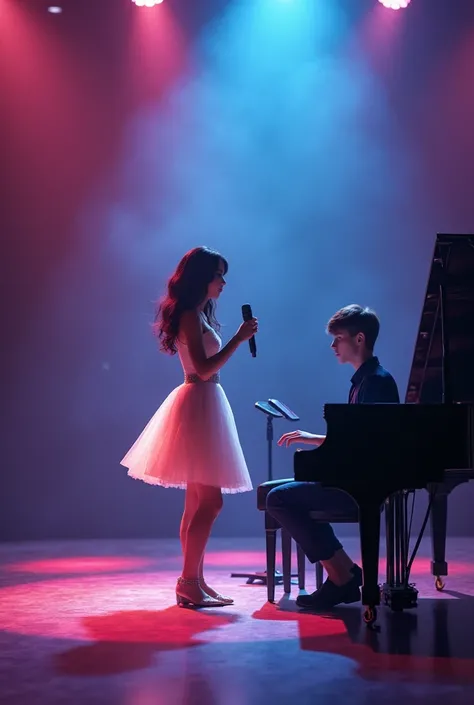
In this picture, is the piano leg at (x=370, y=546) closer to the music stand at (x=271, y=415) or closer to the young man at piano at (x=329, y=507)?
the young man at piano at (x=329, y=507)

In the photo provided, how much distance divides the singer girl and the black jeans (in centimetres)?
21

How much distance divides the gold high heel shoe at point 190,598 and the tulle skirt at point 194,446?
0.42 m

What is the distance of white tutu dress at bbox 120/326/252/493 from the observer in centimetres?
373

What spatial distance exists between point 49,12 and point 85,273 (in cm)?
226

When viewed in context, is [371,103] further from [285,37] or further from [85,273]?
[85,273]

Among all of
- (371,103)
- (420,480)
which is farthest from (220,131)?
(420,480)

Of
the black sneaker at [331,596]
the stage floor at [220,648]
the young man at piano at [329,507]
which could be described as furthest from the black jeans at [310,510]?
the stage floor at [220,648]

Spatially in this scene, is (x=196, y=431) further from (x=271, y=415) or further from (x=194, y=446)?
(x=271, y=415)

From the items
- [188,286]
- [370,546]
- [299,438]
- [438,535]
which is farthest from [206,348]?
[438,535]

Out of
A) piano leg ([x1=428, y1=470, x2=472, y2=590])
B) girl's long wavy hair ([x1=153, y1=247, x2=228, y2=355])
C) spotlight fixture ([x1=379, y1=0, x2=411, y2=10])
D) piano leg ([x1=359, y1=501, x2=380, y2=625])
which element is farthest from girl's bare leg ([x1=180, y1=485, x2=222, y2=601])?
spotlight fixture ([x1=379, y1=0, x2=411, y2=10])

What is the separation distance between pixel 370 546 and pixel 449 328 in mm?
1127

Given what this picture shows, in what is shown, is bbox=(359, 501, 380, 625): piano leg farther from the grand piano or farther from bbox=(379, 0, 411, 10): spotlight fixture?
bbox=(379, 0, 411, 10): spotlight fixture

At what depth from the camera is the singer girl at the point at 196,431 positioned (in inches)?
147

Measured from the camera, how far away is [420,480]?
10.4ft
